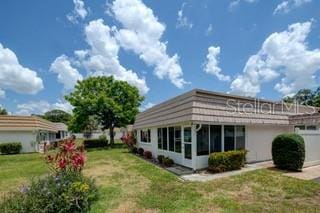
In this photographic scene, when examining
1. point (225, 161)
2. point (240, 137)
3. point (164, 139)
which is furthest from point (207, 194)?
point (164, 139)

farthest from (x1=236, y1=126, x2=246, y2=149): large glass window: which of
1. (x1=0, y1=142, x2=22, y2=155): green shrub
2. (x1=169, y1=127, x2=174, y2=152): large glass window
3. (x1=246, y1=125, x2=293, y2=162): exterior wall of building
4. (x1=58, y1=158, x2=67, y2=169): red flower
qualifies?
(x1=0, y1=142, x2=22, y2=155): green shrub

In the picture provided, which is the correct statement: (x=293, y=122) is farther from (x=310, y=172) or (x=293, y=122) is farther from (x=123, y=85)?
(x=123, y=85)

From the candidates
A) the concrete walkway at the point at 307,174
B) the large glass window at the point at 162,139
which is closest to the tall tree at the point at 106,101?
the large glass window at the point at 162,139

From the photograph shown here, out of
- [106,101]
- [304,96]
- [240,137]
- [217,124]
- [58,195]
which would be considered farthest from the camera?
[304,96]

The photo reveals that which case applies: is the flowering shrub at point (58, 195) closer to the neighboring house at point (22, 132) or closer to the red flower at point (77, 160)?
the red flower at point (77, 160)

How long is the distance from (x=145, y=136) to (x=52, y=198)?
1381cm

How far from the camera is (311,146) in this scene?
11133mm

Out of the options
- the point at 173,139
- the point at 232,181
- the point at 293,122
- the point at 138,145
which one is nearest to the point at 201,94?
the point at 173,139

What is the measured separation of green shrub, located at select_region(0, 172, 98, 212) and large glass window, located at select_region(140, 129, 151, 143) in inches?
461

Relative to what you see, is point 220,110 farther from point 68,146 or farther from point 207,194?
point 68,146

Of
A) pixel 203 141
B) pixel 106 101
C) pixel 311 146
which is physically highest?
pixel 106 101

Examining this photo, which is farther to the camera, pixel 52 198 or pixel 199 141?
pixel 199 141

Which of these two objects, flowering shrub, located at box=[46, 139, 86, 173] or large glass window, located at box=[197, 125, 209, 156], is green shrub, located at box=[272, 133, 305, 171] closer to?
large glass window, located at box=[197, 125, 209, 156]

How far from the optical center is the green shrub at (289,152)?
32.3 feet
